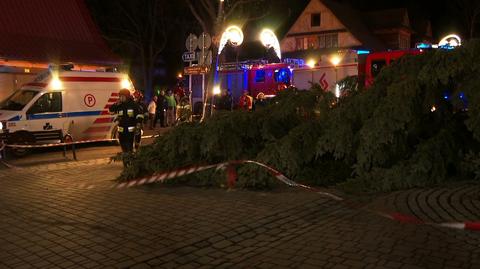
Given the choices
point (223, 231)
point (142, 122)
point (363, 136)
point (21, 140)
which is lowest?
point (223, 231)

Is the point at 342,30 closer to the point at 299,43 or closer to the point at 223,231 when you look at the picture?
the point at 299,43

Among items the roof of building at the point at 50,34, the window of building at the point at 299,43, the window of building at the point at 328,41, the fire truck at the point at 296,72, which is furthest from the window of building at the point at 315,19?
the roof of building at the point at 50,34

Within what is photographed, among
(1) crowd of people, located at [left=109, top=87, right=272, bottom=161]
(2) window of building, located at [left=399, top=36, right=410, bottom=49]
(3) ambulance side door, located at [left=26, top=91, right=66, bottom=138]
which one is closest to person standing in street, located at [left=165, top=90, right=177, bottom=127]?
(1) crowd of people, located at [left=109, top=87, right=272, bottom=161]

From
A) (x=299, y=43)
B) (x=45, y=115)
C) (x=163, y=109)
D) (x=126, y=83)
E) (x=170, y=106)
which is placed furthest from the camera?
(x=299, y=43)

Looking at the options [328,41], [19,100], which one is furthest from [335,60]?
[328,41]

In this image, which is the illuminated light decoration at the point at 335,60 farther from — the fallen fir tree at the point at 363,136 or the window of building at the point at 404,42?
the window of building at the point at 404,42

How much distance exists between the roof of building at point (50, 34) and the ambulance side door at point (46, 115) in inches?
243

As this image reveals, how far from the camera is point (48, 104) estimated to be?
14328 millimetres

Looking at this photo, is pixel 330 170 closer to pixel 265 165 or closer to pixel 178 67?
pixel 265 165

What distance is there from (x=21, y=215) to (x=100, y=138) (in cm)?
894

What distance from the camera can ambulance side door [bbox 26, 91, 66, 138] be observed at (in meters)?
13.9

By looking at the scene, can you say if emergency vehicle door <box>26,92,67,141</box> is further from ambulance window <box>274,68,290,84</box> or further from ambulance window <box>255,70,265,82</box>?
ambulance window <box>255,70,265,82</box>

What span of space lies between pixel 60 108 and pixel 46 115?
0.47 meters

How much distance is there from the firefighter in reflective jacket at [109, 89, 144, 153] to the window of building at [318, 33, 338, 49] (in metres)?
A: 35.8
